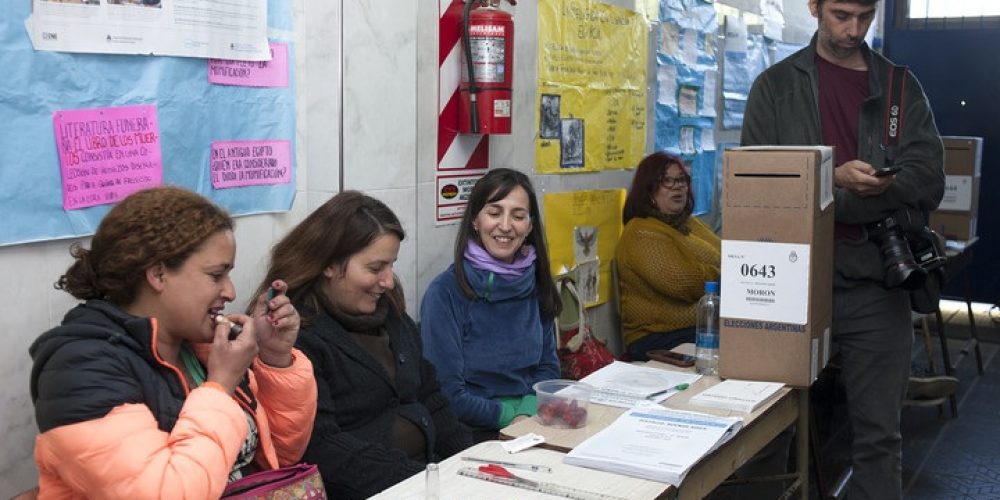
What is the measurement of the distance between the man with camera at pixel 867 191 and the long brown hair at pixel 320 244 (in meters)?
1.46

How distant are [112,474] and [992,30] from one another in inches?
310

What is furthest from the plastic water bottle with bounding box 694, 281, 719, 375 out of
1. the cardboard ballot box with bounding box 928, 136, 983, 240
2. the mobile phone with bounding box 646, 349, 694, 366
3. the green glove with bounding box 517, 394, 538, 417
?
the cardboard ballot box with bounding box 928, 136, 983, 240

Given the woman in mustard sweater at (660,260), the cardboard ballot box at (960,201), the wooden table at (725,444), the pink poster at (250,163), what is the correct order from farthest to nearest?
the cardboard ballot box at (960,201), the woman in mustard sweater at (660,260), the pink poster at (250,163), the wooden table at (725,444)

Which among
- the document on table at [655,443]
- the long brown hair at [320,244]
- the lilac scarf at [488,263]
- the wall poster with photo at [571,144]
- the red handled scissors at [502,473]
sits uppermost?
the wall poster with photo at [571,144]

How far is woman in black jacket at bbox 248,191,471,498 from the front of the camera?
7.97 feet

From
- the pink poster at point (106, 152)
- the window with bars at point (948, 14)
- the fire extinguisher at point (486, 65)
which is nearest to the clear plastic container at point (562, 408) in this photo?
the pink poster at point (106, 152)

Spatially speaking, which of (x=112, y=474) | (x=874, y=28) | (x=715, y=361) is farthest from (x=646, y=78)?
(x=874, y=28)

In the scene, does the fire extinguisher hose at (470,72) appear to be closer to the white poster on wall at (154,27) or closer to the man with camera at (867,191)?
the white poster on wall at (154,27)

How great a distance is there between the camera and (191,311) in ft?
6.33

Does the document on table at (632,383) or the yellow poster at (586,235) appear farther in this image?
the yellow poster at (586,235)

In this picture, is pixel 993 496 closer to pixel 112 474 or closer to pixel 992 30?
pixel 112 474

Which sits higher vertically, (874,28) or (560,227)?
(874,28)

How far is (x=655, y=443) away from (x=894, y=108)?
62.5 inches

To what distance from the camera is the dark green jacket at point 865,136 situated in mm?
3217
